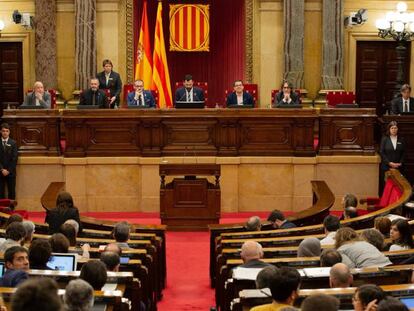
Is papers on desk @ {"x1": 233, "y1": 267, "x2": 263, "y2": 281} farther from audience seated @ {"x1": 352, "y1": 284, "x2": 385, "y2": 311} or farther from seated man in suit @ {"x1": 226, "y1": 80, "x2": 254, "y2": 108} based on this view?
seated man in suit @ {"x1": 226, "y1": 80, "x2": 254, "y2": 108}

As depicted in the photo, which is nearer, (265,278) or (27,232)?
(265,278)

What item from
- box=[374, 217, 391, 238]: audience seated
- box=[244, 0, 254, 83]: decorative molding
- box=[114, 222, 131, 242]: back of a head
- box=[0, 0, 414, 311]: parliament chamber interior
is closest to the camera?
box=[0, 0, 414, 311]: parliament chamber interior

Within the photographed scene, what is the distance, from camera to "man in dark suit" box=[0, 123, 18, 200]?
508 inches

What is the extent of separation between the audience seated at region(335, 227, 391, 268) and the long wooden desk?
6.04 metres

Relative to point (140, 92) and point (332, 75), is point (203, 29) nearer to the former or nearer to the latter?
point (332, 75)

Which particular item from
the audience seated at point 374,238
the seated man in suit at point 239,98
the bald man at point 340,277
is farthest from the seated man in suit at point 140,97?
the bald man at point 340,277

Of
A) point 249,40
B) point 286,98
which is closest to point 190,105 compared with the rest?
point 286,98

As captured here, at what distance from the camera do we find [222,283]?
768 centimetres

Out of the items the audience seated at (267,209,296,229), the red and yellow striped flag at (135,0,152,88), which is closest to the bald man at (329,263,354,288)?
the audience seated at (267,209,296,229)

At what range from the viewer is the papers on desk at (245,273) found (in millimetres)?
6533

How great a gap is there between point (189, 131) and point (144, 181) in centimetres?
103

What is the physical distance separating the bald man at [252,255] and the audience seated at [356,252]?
27.1 inches

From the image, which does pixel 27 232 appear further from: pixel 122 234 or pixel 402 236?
pixel 402 236

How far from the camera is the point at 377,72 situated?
17672 mm
